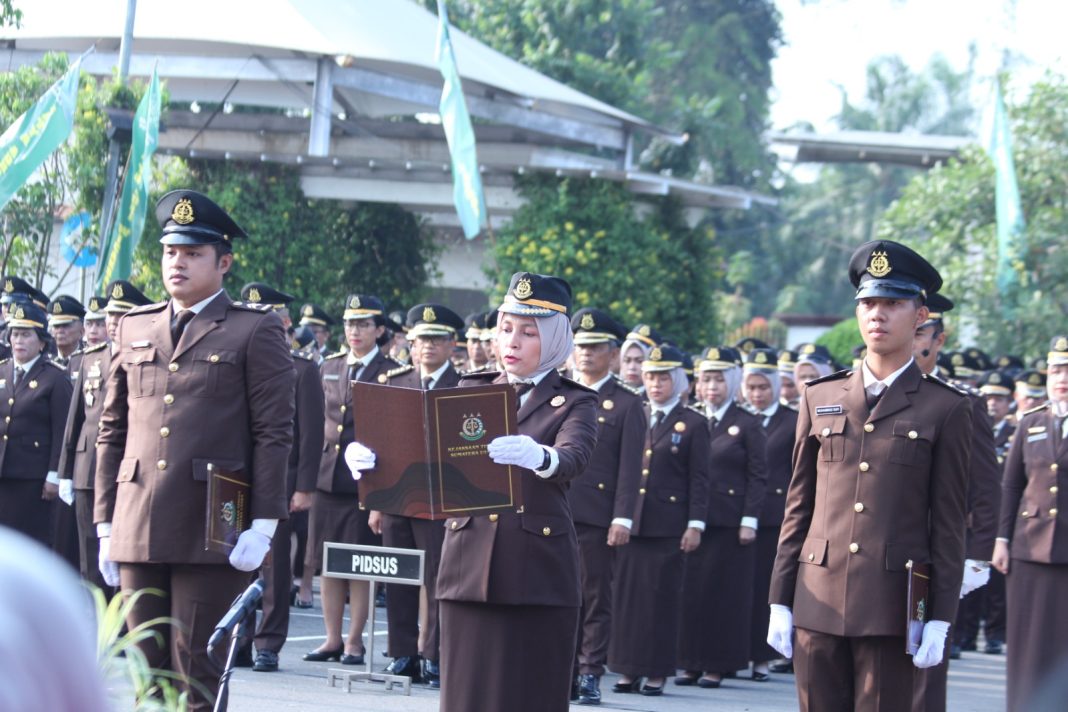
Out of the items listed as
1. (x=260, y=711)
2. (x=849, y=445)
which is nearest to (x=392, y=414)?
(x=849, y=445)

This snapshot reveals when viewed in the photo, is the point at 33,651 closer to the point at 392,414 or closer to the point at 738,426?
the point at 392,414

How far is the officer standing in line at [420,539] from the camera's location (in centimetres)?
1002

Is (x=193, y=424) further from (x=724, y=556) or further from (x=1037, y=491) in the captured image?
(x=724, y=556)

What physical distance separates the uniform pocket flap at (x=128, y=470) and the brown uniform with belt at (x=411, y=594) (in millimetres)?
3858

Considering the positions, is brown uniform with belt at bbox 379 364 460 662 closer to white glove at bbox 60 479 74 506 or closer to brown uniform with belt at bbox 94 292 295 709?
white glove at bbox 60 479 74 506

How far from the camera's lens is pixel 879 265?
18.8 feet

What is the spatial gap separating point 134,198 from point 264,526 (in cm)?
851

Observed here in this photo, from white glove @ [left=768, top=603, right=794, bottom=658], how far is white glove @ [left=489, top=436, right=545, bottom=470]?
3.60 feet

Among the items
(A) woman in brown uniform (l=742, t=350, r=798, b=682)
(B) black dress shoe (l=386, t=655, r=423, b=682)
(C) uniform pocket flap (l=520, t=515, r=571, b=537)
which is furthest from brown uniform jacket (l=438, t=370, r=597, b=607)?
(A) woman in brown uniform (l=742, t=350, r=798, b=682)

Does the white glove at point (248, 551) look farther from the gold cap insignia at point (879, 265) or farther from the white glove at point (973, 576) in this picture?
the white glove at point (973, 576)

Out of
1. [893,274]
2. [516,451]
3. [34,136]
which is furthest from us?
[34,136]

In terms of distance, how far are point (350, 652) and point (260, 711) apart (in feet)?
7.05

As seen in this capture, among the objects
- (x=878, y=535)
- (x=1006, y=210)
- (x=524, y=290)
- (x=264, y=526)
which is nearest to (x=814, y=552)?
(x=878, y=535)

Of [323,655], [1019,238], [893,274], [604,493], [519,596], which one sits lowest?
[323,655]
